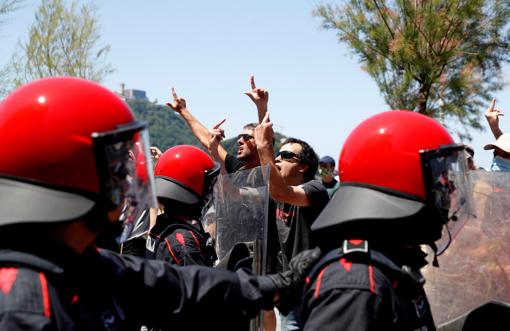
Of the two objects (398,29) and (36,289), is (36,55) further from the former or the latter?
(36,289)

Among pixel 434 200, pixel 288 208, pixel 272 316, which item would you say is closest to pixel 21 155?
pixel 434 200

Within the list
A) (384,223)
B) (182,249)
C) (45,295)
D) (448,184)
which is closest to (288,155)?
(182,249)

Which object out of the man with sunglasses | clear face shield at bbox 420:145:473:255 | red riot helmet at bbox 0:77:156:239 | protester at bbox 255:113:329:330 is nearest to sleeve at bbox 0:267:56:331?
red riot helmet at bbox 0:77:156:239

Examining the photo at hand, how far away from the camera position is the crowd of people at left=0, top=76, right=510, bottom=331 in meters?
1.76

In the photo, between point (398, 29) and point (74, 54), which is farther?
point (74, 54)

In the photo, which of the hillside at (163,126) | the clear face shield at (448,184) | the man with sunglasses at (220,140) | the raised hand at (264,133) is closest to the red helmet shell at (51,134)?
the clear face shield at (448,184)

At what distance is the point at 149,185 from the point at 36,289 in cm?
55

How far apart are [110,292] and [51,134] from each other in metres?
0.48

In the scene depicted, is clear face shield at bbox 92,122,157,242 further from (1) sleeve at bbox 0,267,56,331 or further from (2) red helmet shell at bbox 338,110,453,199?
(2) red helmet shell at bbox 338,110,453,199

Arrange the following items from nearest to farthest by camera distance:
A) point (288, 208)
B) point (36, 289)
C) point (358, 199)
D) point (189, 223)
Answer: point (36, 289) → point (358, 199) → point (189, 223) → point (288, 208)

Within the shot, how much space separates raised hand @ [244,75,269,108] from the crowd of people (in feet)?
7.22

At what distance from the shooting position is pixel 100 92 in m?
2.01

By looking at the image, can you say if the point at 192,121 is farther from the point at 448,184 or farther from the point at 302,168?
the point at 448,184

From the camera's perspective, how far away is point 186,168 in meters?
4.30
